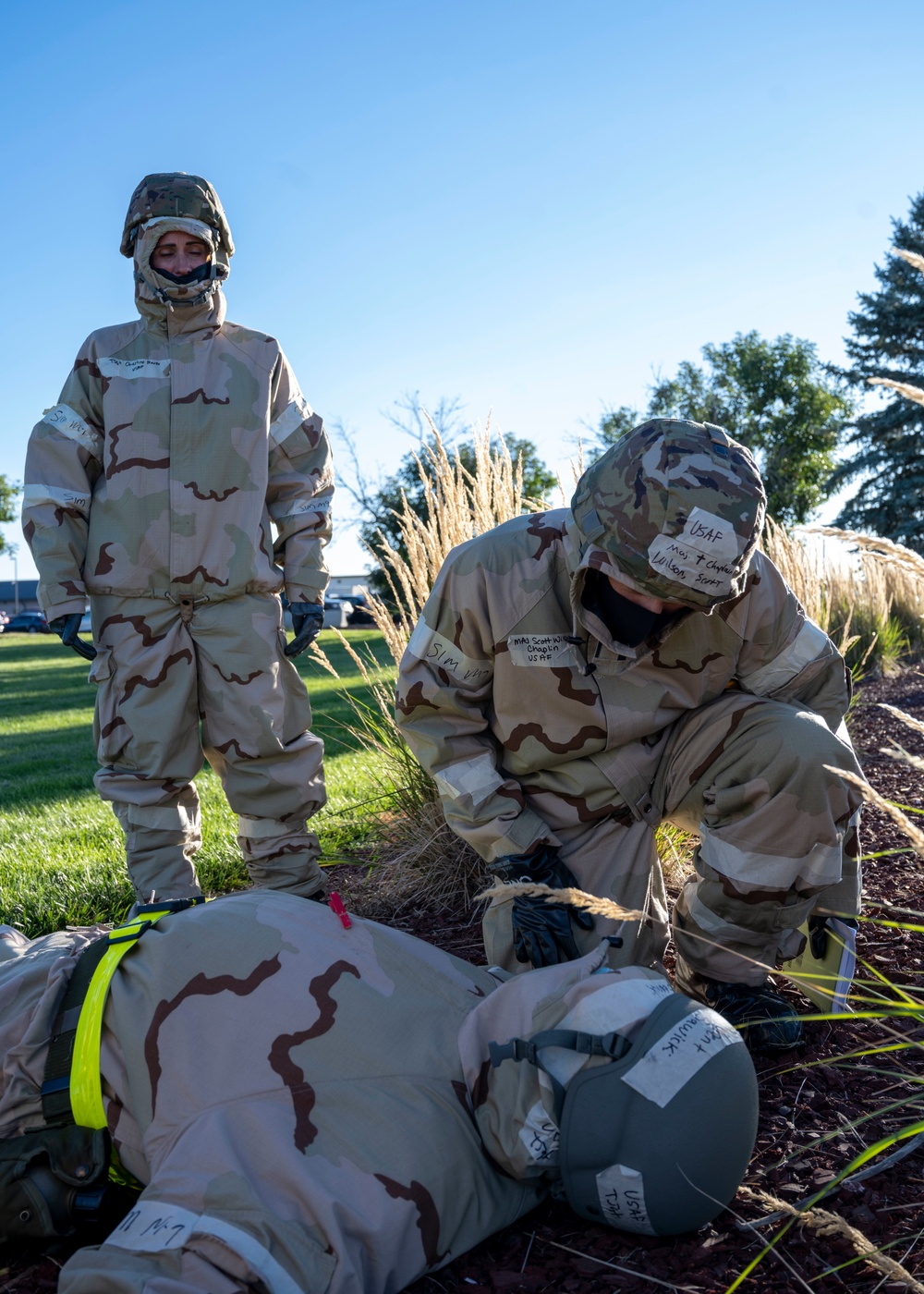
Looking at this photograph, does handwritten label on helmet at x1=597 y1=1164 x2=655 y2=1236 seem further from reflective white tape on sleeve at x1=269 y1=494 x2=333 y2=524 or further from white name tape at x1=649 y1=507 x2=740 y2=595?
reflective white tape on sleeve at x1=269 y1=494 x2=333 y2=524

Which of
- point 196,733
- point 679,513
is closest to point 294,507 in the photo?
point 196,733

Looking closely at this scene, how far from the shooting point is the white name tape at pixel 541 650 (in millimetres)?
2334

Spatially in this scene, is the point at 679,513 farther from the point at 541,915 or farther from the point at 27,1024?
the point at 27,1024

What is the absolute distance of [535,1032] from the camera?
56.3 inches

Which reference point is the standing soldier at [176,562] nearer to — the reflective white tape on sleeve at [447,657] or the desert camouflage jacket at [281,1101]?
the reflective white tape on sleeve at [447,657]

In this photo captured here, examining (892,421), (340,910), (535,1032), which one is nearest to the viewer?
(535,1032)

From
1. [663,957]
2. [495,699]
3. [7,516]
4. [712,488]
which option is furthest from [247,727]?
[7,516]

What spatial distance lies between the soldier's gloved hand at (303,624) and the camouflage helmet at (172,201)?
1.18 metres

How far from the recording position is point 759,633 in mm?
2354

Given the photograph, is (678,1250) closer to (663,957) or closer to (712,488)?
(663,957)

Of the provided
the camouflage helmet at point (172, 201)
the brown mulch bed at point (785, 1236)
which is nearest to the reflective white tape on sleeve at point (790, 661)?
the brown mulch bed at point (785, 1236)

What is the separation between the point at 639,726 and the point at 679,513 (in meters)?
0.57

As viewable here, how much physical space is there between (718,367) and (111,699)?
1204 inches

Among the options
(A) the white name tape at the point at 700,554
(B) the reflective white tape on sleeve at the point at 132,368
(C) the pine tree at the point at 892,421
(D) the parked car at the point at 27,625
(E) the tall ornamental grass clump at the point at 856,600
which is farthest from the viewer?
(D) the parked car at the point at 27,625
